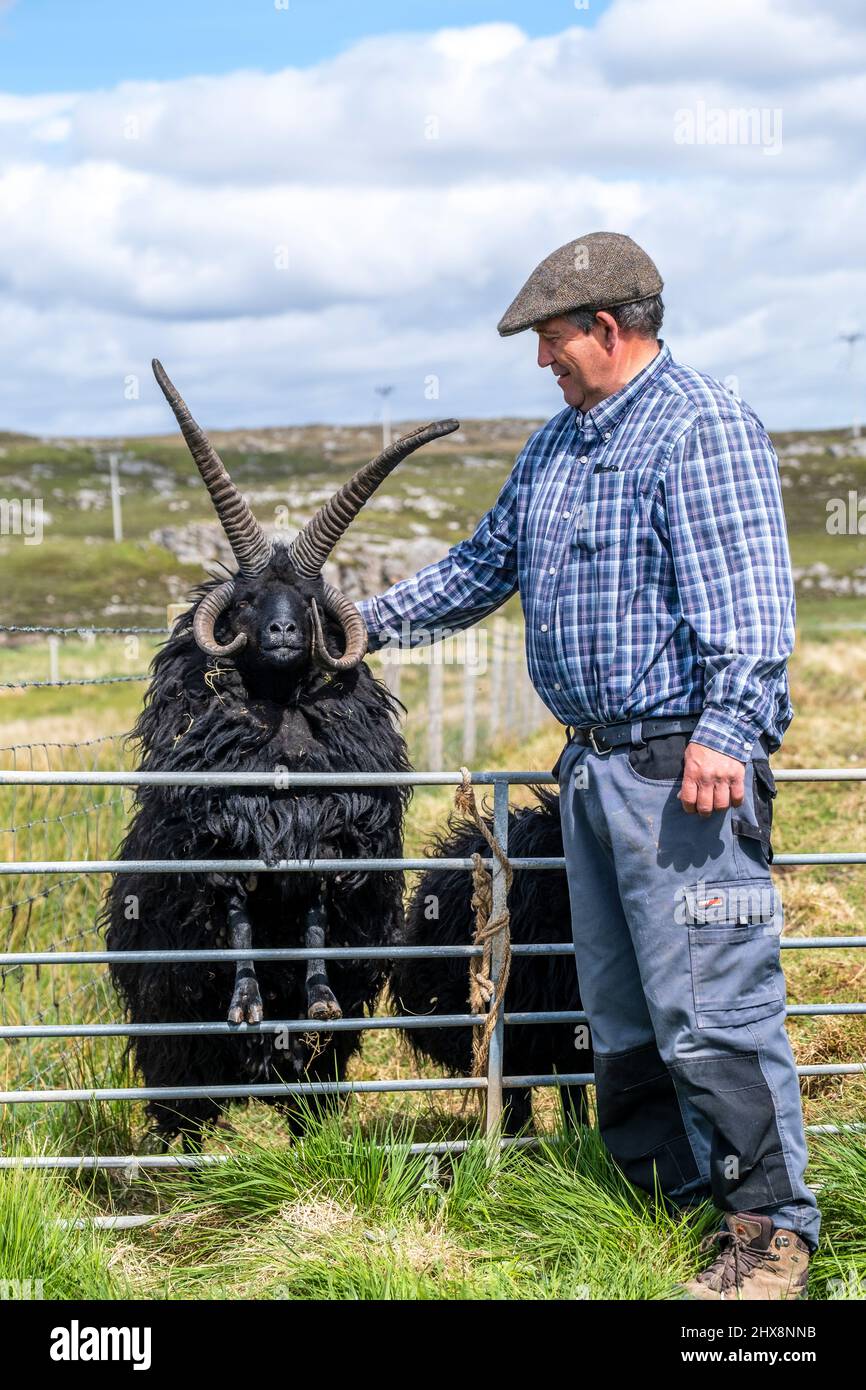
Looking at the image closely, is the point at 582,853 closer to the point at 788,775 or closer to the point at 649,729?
the point at 649,729

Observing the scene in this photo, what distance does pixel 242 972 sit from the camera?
4375 mm

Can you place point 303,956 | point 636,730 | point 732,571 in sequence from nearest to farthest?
point 732,571, point 636,730, point 303,956

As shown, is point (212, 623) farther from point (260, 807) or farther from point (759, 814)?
point (759, 814)

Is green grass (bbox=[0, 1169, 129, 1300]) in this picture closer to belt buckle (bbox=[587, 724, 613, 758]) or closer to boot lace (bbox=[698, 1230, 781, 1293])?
boot lace (bbox=[698, 1230, 781, 1293])

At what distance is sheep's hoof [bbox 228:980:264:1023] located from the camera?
4.19 meters

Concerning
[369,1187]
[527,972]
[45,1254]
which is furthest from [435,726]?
[45,1254]

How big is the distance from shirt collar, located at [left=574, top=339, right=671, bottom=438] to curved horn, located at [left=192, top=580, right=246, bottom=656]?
4.66 feet

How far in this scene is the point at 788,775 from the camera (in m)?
4.21

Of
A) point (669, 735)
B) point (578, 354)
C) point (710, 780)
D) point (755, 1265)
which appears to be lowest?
point (755, 1265)

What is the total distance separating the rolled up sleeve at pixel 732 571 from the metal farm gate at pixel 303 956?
2.19ft

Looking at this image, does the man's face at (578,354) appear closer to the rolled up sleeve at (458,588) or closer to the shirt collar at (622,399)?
the shirt collar at (622,399)

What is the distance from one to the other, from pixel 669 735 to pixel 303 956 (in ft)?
4.86

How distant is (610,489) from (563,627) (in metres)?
0.41

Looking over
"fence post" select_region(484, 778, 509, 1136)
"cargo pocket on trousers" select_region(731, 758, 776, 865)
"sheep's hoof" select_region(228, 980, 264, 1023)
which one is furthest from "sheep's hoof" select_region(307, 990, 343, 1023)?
"cargo pocket on trousers" select_region(731, 758, 776, 865)
